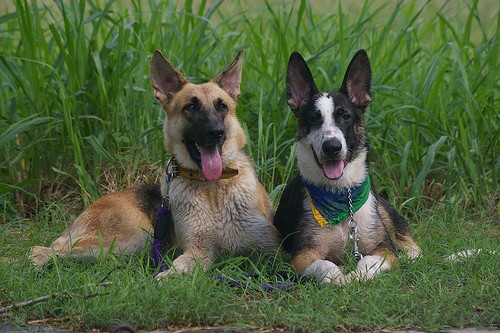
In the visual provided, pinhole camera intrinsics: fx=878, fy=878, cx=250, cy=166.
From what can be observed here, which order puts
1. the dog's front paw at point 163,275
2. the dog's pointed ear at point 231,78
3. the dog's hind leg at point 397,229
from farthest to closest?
the dog's pointed ear at point 231,78 < the dog's hind leg at point 397,229 < the dog's front paw at point 163,275

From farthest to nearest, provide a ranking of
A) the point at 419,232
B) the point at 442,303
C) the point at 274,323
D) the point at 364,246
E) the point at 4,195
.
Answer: the point at 4,195, the point at 419,232, the point at 364,246, the point at 442,303, the point at 274,323

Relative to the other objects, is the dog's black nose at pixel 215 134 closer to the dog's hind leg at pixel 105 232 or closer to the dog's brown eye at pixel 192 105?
the dog's brown eye at pixel 192 105

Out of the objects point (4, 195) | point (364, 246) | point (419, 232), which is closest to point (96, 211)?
point (4, 195)

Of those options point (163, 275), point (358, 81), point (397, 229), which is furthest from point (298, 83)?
point (163, 275)

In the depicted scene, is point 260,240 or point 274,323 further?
point 260,240

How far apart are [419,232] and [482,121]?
1.30 metres

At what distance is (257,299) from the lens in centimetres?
465

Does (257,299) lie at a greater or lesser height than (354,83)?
Answer: lesser

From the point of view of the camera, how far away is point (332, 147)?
5031 millimetres

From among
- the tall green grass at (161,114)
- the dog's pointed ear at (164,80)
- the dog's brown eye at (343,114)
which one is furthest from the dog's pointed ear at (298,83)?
the tall green grass at (161,114)

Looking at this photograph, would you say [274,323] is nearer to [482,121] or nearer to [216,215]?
[216,215]

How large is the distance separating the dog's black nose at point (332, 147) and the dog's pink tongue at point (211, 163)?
70 centimetres

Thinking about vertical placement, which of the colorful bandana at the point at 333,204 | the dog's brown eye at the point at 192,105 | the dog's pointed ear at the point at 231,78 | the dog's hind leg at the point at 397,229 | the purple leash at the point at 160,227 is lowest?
the dog's hind leg at the point at 397,229

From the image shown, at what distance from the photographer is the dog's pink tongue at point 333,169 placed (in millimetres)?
A: 5137
